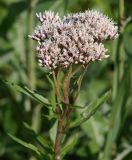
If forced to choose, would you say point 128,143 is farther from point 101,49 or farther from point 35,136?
point 101,49

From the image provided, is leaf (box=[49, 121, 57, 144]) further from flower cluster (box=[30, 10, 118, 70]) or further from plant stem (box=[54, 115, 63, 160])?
flower cluster (box=[30, 10, 118, 70])

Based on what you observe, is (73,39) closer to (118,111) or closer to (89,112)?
(89,112)

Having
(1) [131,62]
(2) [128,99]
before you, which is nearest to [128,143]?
(2) [128,99]

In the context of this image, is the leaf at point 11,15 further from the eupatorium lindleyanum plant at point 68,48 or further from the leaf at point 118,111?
the eupatorium lindleyanum plant at point 68,48

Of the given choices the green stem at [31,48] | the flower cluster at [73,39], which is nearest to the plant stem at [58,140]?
the flower cluster at [73,39]

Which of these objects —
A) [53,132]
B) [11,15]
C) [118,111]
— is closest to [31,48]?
[11,15]

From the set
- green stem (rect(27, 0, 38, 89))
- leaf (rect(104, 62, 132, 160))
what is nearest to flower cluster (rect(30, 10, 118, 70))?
leaf (rect(104, 62, 132, 160))

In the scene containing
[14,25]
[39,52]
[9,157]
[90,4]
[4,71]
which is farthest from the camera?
[90,4]
